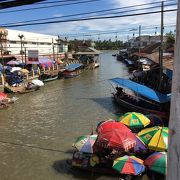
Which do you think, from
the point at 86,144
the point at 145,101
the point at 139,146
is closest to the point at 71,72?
the point at 145,101

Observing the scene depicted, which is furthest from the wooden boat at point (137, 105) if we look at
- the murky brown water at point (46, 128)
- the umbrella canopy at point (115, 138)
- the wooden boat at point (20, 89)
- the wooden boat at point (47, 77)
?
the wooden boat at point (47, 77)

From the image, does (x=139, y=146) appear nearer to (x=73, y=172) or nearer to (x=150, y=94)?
(x=73, y=172)

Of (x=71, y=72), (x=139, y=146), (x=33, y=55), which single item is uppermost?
(x=33, y=55)

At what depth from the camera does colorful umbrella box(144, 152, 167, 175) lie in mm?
12359

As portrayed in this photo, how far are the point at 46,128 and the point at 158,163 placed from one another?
11343mm

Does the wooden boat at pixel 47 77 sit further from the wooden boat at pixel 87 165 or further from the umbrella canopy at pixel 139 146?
the umbrella canopy at pixel 139 146

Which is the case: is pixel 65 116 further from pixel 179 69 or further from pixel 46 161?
pixel 179 69

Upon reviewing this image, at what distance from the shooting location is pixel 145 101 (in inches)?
1040

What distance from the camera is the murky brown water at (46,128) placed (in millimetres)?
14889

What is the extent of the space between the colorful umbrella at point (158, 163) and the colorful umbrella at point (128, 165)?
334 millimetres

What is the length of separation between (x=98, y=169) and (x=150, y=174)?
2.28 meters

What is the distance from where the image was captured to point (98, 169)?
44.7 feet

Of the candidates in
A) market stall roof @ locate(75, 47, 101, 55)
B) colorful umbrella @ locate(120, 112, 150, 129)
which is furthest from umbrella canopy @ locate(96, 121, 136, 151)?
market stall roof @ locate(75, 47, 101, 55)

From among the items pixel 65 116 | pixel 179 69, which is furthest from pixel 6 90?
pixel 179 69
